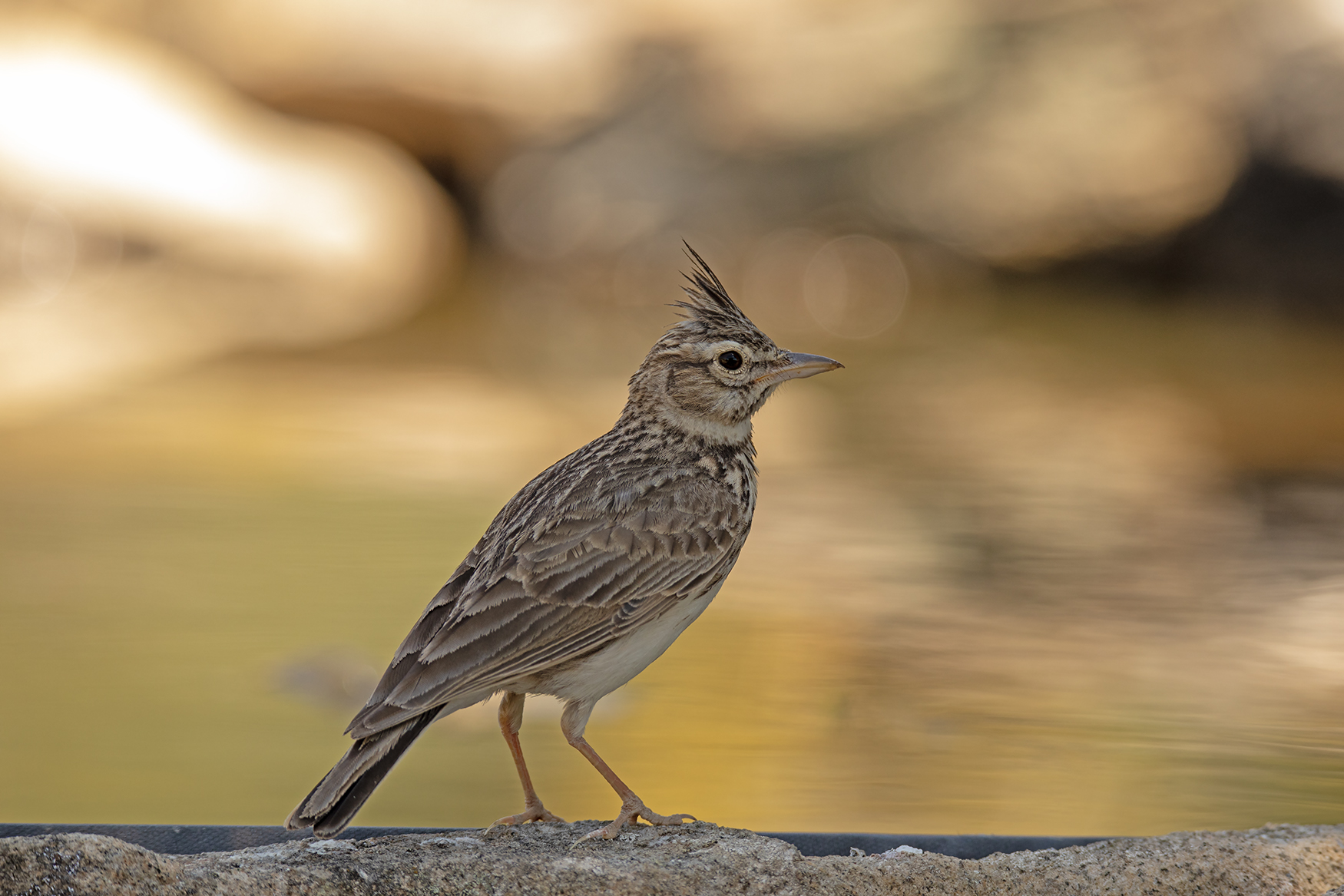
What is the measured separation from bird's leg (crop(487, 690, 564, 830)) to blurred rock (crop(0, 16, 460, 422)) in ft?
38.8

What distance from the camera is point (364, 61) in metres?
22.0

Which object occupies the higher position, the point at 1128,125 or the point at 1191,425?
the point at 1128,125

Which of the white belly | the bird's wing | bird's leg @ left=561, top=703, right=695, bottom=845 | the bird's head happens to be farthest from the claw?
the bird's head

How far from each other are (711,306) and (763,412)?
8.99 metres

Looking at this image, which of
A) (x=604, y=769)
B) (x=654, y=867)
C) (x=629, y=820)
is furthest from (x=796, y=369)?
(x=654, y=867)

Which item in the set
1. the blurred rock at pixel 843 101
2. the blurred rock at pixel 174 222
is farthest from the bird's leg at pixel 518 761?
the blurred rock at pixel 843 101

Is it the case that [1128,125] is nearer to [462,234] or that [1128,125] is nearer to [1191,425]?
[1191,425]

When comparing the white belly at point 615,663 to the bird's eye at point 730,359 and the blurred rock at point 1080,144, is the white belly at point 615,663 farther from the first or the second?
the blurred rock at point 1080,144

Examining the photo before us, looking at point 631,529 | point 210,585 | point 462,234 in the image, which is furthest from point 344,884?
point 462,234

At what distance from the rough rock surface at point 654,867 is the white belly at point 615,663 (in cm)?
39

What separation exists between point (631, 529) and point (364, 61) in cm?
1835

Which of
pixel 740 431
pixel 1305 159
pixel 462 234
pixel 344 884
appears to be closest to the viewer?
pixel 344 884

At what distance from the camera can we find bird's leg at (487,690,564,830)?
4.79 meters

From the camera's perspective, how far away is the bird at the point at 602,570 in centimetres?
432
